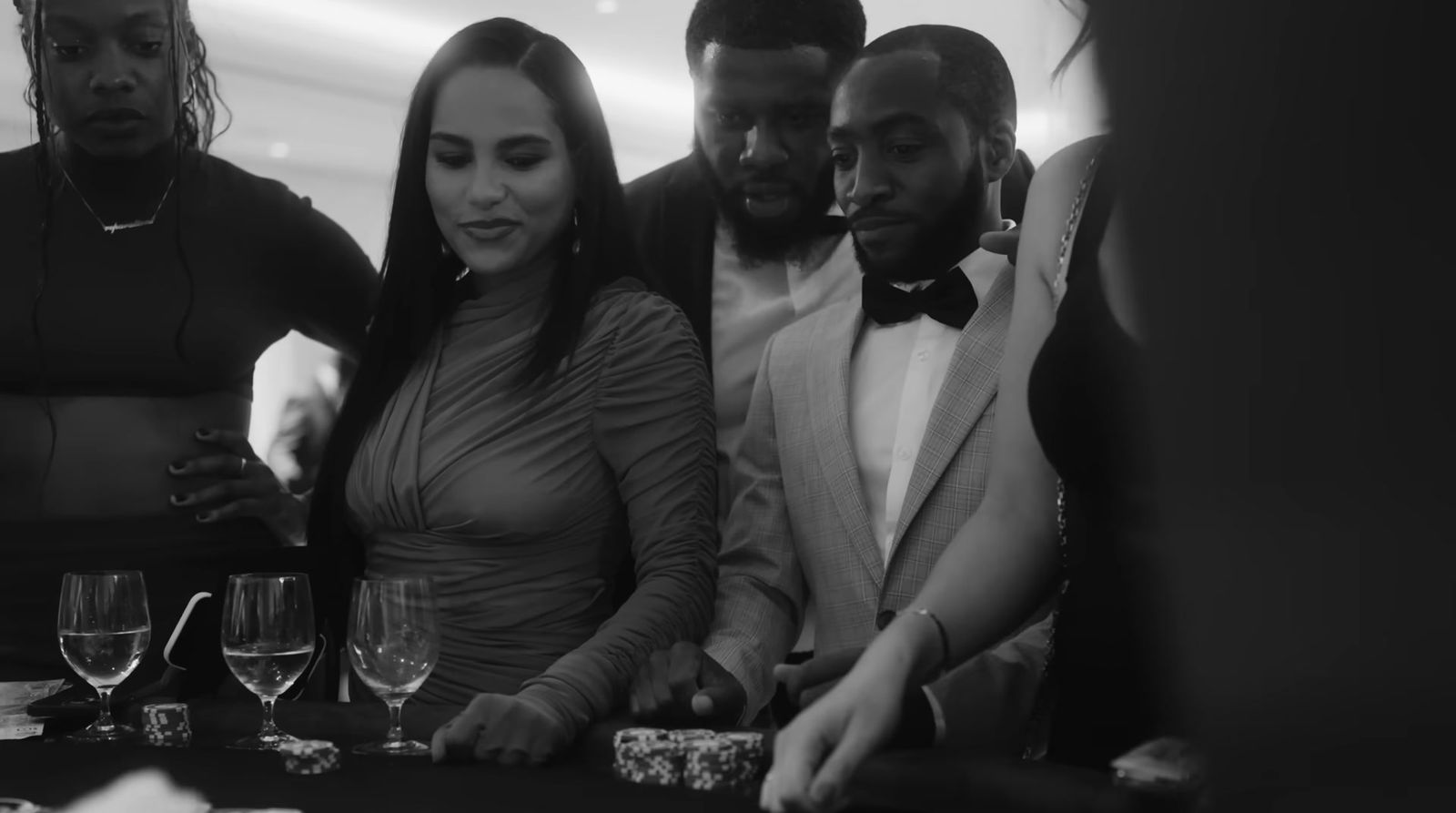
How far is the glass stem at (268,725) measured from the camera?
164 centimetres

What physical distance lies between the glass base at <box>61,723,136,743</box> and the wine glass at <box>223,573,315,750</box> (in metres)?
0.18

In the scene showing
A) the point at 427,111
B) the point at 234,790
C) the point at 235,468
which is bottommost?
the point at 234,790

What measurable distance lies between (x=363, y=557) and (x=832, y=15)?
1.28 m

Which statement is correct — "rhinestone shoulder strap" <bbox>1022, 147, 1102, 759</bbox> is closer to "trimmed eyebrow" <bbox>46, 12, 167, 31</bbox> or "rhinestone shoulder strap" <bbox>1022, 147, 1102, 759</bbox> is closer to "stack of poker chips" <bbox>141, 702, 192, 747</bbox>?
"stack of poker chips" <bbox>141, 702, 192, 747</bbox>

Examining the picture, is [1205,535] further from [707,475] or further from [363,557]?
[363,557]

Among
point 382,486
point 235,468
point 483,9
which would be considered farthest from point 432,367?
point 483,9

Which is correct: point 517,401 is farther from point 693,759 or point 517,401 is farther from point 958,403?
point 693,759

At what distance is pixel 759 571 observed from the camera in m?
2.12

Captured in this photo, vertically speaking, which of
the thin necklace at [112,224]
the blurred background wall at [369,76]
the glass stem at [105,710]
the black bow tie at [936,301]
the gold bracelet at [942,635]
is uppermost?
the blurred background wall at [369,76]

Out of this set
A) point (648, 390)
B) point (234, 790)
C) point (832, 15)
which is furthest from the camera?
point (832, 15)

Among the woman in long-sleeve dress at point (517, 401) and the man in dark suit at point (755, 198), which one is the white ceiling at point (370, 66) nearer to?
the man in dark suit at point (755, 198)

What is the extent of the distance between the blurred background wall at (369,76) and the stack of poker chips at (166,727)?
4.49ft

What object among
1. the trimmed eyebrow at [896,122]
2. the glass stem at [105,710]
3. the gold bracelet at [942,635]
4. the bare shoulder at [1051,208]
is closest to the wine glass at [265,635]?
the glass stem at [105,710]

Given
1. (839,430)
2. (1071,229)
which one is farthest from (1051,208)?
(839,430)
